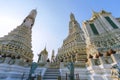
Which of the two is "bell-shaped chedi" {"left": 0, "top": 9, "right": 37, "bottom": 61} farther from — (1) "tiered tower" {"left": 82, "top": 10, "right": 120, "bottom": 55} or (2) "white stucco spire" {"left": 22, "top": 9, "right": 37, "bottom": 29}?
(1) "tiered tower" {"left": 82, "top": 10, "right": 120, "bottom": 55}

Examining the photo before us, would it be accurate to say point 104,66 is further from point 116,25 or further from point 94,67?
point 116,25

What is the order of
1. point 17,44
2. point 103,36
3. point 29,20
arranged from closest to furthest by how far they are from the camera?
point 103,36 → point 17,44 → point 29,20

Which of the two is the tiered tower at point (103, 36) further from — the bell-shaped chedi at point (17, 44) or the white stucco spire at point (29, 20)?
the white stucco spire at point (29, 20)

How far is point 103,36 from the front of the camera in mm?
30484

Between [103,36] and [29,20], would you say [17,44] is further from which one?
[103,36]

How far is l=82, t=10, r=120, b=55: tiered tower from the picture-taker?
2632 cm

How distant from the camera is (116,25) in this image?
3219 centimetres

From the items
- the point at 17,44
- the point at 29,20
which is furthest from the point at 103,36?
the point at 29,20

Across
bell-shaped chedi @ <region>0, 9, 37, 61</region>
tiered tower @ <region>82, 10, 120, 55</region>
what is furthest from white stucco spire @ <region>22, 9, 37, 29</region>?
tiered tower @ <region>82, 10, 120, 55</region>

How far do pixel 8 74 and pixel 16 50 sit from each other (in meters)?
22.6

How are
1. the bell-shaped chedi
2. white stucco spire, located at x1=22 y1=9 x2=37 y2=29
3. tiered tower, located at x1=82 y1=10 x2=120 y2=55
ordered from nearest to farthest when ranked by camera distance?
tiered tower, located at x1=82 y1=10 x2=120 y2=55
the bell-shaped chedi
white stucco spire, located at x1=22 y1=9 x2=37 y2=29

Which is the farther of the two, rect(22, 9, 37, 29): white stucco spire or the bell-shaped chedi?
rect(22, 9, 37, 29): white stucco spire

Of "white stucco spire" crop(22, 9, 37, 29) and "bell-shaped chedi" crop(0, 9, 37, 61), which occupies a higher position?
"white stucco spire" crop(22, 9, 37, 29)

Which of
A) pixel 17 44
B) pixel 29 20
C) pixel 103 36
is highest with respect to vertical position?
pixel 29 20
